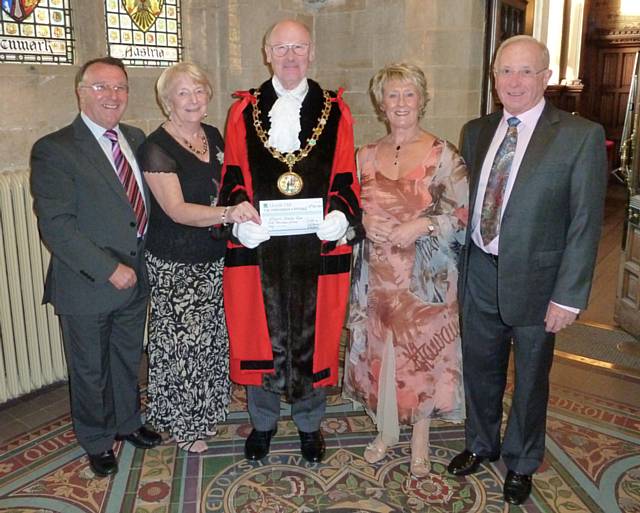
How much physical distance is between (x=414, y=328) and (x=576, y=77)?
9257 mm

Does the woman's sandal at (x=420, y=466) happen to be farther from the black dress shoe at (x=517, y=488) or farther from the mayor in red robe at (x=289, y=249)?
the mayor in red robe at (x=289, y=249)

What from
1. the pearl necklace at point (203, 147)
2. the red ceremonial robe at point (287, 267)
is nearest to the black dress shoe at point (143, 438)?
the red ceremonial robe at point (287, 267)

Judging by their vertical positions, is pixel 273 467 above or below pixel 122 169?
below

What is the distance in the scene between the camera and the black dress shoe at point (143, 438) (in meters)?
2.87

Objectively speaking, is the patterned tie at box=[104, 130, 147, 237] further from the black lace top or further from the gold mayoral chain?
the gold mayoral chain

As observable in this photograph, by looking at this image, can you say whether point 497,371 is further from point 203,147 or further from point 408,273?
point 203,147

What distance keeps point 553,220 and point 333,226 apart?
78cm

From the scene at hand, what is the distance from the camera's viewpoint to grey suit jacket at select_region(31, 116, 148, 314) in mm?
2334

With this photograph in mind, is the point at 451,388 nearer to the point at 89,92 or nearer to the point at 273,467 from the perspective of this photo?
the point at 273,467

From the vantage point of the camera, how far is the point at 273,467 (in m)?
2.72

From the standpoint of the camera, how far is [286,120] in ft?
7.97

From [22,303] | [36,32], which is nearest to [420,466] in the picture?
[22,303]

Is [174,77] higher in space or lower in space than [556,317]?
higher

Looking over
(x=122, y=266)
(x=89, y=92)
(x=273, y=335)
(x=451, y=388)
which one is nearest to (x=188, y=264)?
(x=122, y=266)
